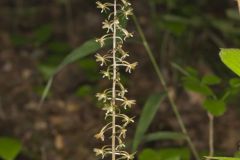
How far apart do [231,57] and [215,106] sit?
0.87 m

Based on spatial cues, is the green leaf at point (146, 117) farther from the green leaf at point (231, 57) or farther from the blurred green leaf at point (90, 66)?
the green leaf at point (231, 57)

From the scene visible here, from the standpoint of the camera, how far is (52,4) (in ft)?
21.8

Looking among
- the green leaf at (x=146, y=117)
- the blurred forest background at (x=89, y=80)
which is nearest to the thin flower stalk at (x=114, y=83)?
the green leaf at (x=146, y=117)

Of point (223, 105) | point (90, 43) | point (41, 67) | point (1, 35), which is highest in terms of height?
point (1, 35)

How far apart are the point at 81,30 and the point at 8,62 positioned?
36.4 inches

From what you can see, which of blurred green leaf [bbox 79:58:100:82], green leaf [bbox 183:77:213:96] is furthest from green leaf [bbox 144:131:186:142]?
blurred green leaf [bbox 79:58:100:82]

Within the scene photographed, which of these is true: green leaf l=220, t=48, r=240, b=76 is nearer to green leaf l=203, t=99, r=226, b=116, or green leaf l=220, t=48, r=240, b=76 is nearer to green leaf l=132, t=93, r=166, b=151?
green leaf l=203, t=99, r=226, b=116

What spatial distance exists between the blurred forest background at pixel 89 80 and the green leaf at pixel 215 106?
3.77ft

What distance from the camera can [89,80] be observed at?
15.8 ft

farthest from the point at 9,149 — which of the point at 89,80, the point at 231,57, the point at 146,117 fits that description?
Answer: the point at 89,80

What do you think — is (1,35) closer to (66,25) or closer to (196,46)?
(66,25)

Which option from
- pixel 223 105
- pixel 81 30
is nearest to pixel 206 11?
pixel 81 30

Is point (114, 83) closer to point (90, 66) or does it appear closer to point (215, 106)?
point (215, 106)

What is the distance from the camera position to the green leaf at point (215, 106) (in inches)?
94.4
